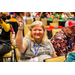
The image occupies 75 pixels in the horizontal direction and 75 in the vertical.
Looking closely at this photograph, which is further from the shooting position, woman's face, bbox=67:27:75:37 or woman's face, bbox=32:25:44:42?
woman's face, bbox=67:27:75:37

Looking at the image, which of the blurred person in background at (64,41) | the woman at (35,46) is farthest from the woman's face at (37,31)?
the blurred person in background at (64,41)

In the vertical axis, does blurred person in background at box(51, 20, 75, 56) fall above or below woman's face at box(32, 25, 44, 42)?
below

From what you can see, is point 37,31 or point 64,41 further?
point 64,41

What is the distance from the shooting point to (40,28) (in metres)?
1.36

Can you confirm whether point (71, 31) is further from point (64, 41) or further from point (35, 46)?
point (35, 46)

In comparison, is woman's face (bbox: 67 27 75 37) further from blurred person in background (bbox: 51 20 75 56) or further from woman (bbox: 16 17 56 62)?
woman (bbox: 16 17 56 62)

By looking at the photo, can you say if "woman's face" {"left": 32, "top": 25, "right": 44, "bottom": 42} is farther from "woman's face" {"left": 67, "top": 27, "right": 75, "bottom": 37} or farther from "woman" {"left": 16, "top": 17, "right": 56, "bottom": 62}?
"woman's face" {"left": 67, "top": 27, "right": 75, "bottom": 37}

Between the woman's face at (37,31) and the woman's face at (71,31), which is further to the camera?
the woman's face at (71,31)

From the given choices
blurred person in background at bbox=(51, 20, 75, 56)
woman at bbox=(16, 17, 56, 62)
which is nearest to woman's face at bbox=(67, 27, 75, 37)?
blurred person in background at bbox=(51, 20, 75, 56)

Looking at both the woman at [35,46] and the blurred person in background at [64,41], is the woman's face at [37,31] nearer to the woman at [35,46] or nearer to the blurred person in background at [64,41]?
the woman at [35,46]

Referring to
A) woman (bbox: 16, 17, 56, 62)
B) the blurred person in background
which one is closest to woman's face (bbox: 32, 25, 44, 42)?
woman (bbox: 16, 17, 56, 62)

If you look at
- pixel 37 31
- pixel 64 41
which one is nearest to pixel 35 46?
pixel 37 31
